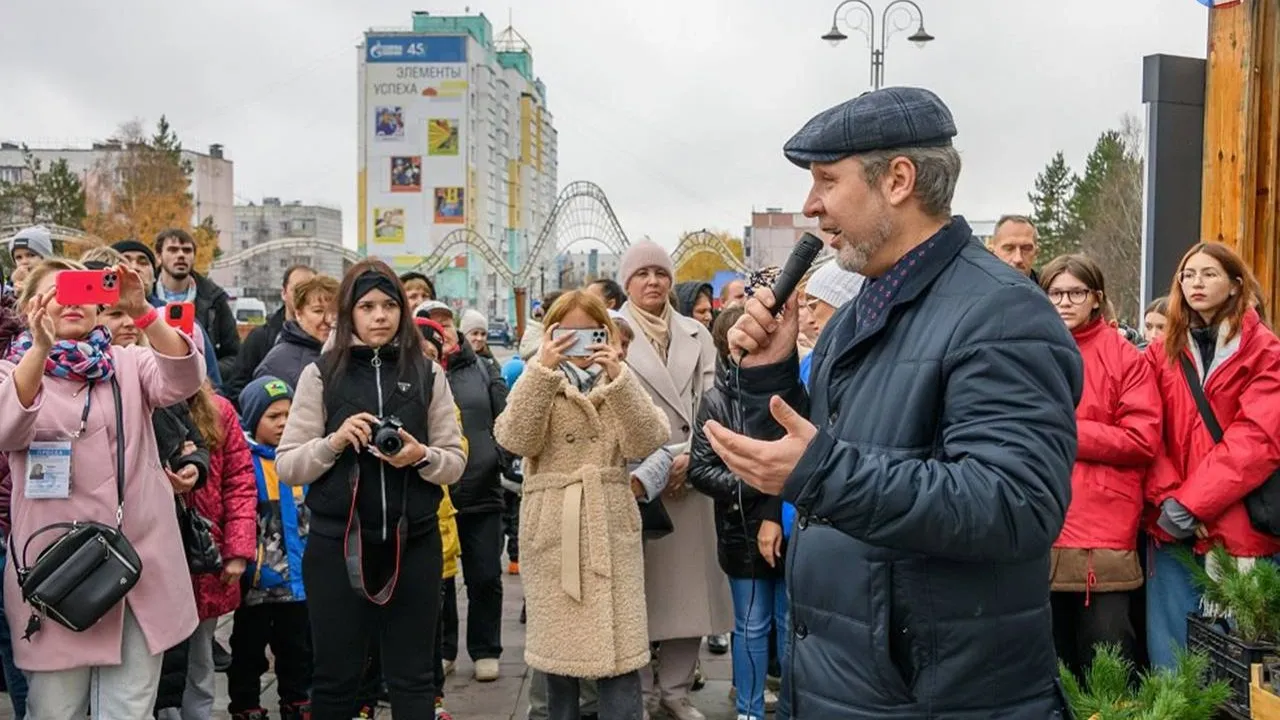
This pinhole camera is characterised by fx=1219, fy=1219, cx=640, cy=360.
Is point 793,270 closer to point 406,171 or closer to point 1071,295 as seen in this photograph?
point 1071,295

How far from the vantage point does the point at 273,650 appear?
5.88 metres

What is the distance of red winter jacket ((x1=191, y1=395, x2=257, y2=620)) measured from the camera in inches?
208

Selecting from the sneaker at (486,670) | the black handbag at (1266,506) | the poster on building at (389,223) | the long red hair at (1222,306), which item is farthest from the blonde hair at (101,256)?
the poster on building at (389,223)

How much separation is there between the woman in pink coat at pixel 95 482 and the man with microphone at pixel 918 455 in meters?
2.73

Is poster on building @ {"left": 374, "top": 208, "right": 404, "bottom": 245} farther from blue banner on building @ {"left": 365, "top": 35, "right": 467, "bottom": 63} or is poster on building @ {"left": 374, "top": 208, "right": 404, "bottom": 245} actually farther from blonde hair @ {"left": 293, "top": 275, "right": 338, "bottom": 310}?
blonde hair @ {"left": 293, "top": 275, "right": 338, "bottom": 310}

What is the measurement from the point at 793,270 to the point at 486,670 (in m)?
4.50

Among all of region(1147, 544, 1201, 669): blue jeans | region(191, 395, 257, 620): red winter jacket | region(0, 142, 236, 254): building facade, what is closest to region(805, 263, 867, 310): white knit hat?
region(1147, 544, 1201, 669): blue jeans

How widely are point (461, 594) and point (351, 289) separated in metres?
4.37

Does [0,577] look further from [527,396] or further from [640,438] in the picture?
[640,438]

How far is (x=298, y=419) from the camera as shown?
4992 mm

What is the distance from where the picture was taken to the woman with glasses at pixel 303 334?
21.0 feet

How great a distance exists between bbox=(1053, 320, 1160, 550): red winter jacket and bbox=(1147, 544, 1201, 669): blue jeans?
129mm

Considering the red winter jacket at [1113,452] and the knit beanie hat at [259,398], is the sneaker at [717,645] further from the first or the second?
the knit beanie hat at [259,398]

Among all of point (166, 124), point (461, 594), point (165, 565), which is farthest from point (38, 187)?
point (165, 565)
